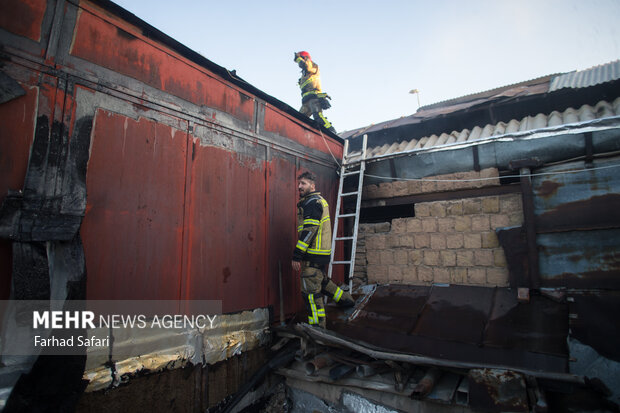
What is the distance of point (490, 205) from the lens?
13.6ft

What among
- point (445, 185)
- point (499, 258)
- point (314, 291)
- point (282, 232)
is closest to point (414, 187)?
point (445, 185)

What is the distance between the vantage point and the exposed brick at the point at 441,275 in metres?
4.27

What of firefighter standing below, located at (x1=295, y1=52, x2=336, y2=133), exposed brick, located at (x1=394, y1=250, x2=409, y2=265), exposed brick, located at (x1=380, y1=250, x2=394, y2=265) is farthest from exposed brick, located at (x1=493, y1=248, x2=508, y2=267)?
firefighter standing below, located at (x1=295, y1=52, x2=336, y2=133)

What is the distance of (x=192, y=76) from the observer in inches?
129

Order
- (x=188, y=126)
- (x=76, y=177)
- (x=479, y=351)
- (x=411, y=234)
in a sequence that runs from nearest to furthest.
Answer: (x=76, y=177), (x=479, y=351), (x=188, y=126), (x=411, y=234)

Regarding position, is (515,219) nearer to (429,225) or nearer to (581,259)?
(581,259)

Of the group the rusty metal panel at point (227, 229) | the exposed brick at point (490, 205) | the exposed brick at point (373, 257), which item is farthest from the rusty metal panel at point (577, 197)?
the rusty metal panel at point (227, 229)

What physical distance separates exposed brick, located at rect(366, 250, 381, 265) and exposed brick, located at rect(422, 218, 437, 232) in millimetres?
798

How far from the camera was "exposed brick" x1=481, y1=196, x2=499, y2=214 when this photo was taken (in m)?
4.12

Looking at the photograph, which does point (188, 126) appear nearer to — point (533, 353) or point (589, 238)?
point (533, 353)

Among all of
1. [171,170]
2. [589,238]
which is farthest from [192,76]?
[589,238]

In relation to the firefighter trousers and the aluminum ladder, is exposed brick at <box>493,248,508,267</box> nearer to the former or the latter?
the aluminum ladder

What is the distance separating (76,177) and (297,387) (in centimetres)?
298

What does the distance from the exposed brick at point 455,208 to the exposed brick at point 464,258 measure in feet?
1.77
